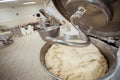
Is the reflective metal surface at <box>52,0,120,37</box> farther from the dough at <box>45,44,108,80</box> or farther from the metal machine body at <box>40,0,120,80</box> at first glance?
the dough at <box>45,44,108,80</box>

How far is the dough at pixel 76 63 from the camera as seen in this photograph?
1.95 ft

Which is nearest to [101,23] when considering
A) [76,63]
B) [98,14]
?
[98,14]

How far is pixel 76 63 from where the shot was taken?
66 cm

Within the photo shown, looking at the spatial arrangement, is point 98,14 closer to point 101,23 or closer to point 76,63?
point 101,23

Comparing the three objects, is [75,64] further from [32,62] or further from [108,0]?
[32,62]

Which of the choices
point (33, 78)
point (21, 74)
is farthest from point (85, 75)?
point (21, 74)

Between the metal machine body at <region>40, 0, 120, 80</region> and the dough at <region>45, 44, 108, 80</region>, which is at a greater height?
the metal machine body at <region>40, 0, 120, 80</region>

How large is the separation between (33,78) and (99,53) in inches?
55.5

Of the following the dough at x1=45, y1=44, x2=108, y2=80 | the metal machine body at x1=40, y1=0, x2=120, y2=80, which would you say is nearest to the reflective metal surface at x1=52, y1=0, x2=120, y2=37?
the metal machine body at x1=40, y1=0, x2=120, y2=80

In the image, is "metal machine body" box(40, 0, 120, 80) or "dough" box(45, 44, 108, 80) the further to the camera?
"dough" box(45, 44, 108, 80)

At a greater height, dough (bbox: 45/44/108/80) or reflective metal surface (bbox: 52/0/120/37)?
reflective metal surface (bbox: 52/0/120/37)

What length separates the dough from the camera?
0.60 m

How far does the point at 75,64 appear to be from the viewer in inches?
25.6

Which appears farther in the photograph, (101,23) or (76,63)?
(76,63)
